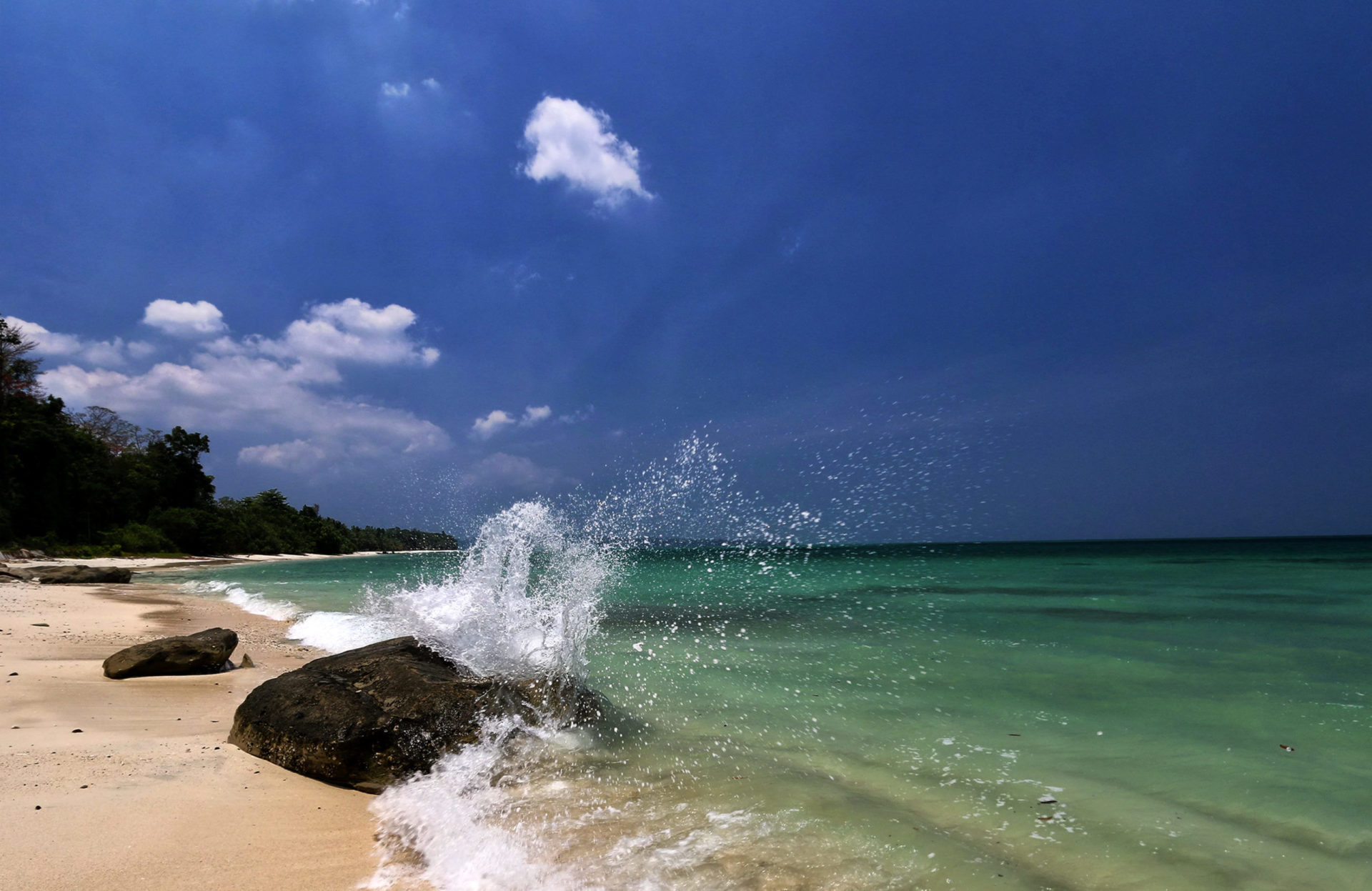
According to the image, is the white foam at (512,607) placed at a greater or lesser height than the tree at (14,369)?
lesser

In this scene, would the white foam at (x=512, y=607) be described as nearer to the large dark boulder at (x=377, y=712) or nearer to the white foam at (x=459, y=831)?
the large dark boulder at (x=377, y=712)

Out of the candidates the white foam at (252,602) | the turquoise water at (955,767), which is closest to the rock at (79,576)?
the white foam at (252,602)

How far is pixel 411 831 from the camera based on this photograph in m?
3.76

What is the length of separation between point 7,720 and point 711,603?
13739mm

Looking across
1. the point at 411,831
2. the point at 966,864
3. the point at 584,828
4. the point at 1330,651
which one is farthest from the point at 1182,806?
the point at 1330,651

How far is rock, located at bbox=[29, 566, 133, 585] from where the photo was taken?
2344 centimetres

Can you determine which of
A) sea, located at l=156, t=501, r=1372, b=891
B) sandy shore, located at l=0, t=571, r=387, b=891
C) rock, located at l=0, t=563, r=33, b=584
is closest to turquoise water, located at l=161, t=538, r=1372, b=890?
sea, located at l=156, t=501, r=1372, b=891

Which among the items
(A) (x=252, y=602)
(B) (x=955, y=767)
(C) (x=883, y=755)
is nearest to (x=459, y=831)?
(C) (x=883, y=755)

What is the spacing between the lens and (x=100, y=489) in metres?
51.5

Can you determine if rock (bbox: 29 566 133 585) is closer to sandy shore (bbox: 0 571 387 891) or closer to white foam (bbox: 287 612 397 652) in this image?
white foam (bbox: 287 612 397 652)

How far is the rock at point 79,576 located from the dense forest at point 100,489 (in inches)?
911

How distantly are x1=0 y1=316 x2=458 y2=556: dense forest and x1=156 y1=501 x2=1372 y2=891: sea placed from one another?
161 ft

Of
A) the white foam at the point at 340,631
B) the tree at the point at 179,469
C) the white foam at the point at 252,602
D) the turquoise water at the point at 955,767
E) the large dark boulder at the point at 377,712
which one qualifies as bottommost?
the white foam at the point at 252,602

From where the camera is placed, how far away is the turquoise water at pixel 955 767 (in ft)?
11.0
